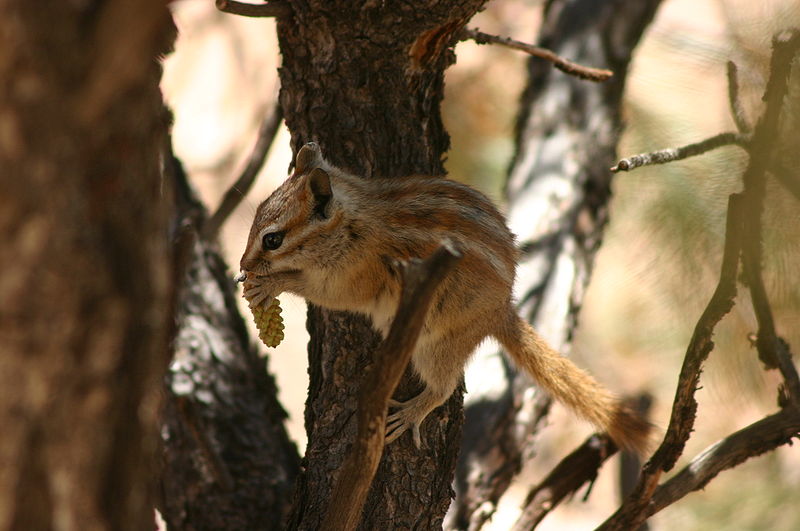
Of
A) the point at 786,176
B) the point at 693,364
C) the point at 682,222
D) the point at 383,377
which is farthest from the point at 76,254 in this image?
the point at 682,222

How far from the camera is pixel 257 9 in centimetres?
221

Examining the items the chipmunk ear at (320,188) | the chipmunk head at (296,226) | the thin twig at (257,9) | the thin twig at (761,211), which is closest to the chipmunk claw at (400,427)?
the chipmunk head at (296,226)

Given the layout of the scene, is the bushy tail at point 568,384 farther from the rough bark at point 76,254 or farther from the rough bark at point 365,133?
the rough bark at point 76,254

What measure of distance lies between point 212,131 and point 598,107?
235 inches

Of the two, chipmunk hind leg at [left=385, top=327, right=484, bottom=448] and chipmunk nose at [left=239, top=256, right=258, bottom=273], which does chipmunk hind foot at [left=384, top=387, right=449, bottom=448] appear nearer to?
chipmunk hind leg at [left=385, top=327, right=484, bottom=448]

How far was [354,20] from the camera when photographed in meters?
2.21

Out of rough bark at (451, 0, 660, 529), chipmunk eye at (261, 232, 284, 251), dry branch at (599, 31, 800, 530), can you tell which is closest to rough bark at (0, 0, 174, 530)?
chipmunk eye at (261, 232, 284, 251)

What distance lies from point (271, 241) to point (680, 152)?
1.08 meters

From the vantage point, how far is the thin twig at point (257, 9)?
2.21m

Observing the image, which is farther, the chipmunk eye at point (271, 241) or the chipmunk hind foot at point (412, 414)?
the chipmunk eye at point (271, 241)

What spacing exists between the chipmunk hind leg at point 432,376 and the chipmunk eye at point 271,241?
474mm

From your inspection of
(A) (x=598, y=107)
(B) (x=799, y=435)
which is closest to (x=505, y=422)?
(B) (x=799, y=435)

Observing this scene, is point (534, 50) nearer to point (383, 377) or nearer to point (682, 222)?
point (682, 222)

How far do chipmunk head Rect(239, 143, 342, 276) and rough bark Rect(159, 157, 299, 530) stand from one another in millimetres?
192
